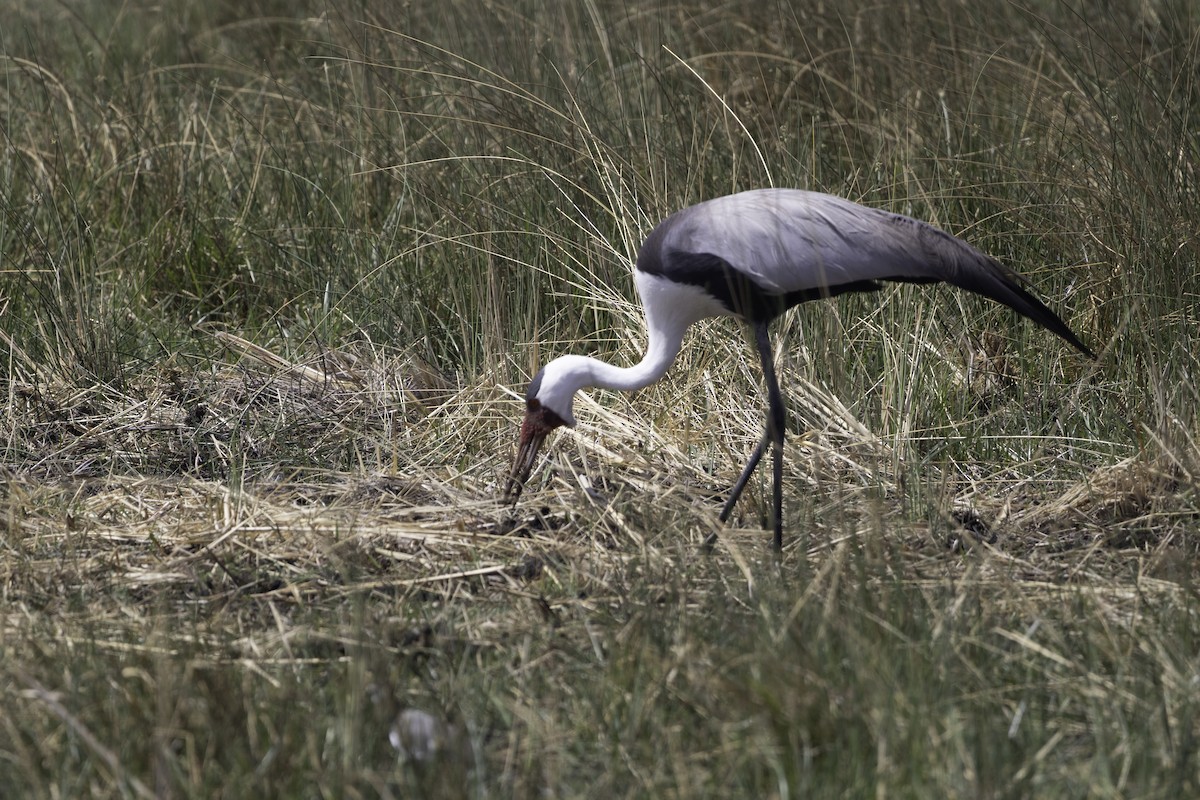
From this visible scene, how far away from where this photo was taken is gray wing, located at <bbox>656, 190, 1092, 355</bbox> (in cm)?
377

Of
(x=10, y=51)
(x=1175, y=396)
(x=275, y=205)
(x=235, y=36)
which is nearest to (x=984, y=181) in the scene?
(x=1175, y=396)

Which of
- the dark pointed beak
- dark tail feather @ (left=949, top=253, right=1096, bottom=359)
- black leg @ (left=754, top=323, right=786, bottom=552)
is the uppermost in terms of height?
dark tail feather @ (left=949, top=253, right=1096, bottom=359)

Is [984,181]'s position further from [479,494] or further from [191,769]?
[191,769]

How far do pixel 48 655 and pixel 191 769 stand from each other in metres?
0.69

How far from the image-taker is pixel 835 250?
381 cm

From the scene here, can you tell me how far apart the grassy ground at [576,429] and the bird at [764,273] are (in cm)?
23

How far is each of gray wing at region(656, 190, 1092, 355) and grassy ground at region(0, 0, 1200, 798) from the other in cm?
39

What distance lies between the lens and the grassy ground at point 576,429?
2.59 meters

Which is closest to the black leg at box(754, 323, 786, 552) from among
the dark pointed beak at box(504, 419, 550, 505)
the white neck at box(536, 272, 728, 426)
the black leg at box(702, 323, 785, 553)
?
the black leg at box(702, 323, 785, 553)

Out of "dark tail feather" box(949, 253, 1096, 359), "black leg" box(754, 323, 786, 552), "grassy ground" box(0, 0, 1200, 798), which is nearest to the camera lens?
"grassy ground" box(0, 0, 1200, 798)

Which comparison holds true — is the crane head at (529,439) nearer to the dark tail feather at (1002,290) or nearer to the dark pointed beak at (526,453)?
the dark pointed beak at (526,453)

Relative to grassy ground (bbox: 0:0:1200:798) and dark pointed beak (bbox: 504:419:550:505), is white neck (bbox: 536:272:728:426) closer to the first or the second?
dark pointed beak (bbox: 504:419:550:505)

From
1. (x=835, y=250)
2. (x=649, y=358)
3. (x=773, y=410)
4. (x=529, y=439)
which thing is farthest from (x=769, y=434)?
(x=529, y=439)

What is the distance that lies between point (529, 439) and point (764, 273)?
84 centimetres
